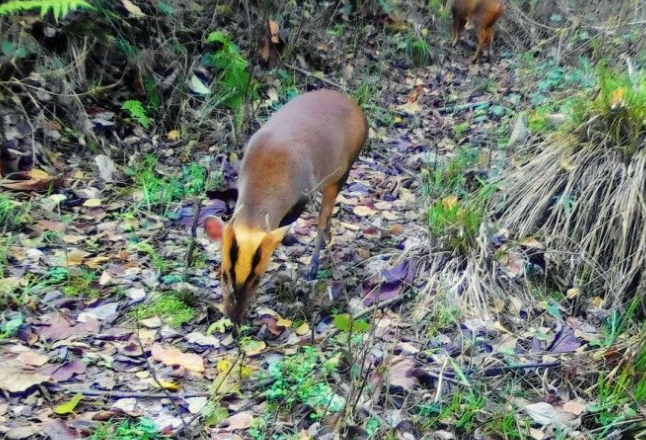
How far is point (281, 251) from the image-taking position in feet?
17.0

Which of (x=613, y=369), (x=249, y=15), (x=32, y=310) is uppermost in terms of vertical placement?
(x=249, y=15)

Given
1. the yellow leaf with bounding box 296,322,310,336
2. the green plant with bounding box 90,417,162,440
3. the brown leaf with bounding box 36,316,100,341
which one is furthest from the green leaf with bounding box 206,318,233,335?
the green plant with bounding box 90,417,162,440

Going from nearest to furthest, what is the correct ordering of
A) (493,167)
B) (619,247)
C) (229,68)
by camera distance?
1. (619,247)
2. (493,167)
3. (229,68)

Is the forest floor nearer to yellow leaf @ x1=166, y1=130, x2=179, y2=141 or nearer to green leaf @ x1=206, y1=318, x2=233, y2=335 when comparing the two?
green leaf @ x1=206, y1=318, x2=233, y2=335

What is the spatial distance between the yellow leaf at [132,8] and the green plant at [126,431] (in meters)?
4.16

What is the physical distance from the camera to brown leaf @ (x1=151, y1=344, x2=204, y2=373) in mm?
3775

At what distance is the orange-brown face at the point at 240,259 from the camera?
376cm

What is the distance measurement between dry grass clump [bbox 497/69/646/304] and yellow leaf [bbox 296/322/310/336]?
5.95 ft

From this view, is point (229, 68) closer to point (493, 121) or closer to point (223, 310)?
point (493, 121)

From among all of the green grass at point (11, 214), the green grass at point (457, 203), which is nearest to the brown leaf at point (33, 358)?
the green grass at point (11, 214)

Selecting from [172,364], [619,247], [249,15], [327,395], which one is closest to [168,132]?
[249,15]

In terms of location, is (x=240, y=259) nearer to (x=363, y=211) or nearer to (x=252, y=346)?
(x=252, y=346)

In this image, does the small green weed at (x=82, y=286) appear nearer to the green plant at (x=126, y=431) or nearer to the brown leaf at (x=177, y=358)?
the brown leaf at (x=177, y=358)

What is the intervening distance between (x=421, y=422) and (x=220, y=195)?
8.80 feet
